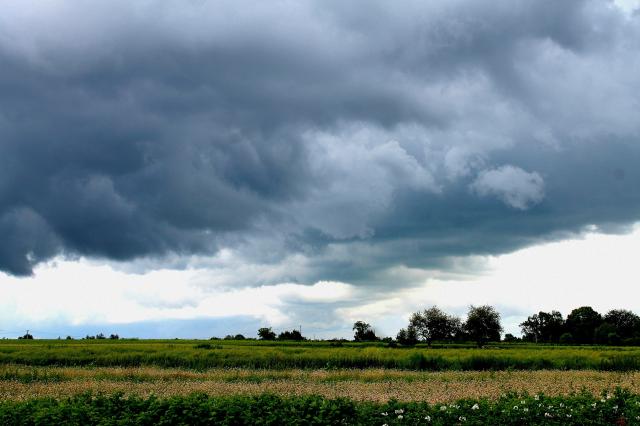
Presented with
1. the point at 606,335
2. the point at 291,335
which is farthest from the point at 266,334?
the point at 606,335

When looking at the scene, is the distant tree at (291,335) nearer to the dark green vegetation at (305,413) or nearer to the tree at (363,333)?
the tree at (363,333)

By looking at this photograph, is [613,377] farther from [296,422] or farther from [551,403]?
[296,422]

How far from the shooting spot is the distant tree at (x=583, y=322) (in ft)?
438

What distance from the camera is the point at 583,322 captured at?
14512 centimetres

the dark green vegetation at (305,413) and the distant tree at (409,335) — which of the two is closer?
the dark green vegetation at (305,413)

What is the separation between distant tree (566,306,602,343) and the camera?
13362 cm

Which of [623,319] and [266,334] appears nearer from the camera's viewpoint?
[266,334]

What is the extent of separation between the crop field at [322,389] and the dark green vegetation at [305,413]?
34mm

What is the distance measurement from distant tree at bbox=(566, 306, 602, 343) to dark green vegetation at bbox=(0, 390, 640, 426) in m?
126

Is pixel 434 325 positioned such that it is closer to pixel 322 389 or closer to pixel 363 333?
pixel 363 333

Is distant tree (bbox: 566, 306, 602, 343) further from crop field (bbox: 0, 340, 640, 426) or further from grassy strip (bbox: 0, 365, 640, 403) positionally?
grassy strip (bbox: 0, 365, 640, 403)

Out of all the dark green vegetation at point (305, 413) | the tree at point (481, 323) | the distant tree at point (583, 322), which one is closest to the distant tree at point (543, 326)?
the distant tree at point (583, 322)

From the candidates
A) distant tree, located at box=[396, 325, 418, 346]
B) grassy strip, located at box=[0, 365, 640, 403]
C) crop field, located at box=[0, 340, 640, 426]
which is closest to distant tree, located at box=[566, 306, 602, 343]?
distant tree, located at box=[396, 325, 418, 346]

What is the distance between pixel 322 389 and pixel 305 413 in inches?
455
